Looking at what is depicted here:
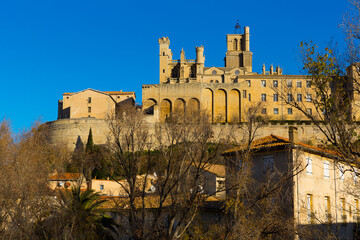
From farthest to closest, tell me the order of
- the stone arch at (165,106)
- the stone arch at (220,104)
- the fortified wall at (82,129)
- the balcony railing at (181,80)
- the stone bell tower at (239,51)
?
the stone bell tower at (239,51) < the balcony railing at (181,80) < the stone arch at (220,104) < the stone arch at (165,106) < the fortified wall at (82,129)

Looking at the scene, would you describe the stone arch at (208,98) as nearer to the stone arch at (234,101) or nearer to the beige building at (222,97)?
the beige building at (222,97)

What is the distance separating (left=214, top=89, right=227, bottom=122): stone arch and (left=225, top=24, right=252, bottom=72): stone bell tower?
1524 centimetres

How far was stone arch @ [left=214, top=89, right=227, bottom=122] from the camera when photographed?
252ft

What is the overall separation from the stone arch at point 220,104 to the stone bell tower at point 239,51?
15242mm

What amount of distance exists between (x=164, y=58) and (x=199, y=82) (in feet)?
43.7

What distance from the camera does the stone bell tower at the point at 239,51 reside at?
92938mm

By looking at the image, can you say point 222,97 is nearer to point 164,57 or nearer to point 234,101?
point 234,101

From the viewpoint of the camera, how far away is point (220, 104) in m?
77.4

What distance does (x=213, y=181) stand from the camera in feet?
108

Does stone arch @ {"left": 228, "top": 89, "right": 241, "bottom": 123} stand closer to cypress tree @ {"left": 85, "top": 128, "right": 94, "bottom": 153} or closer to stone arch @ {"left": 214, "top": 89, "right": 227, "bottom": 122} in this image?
stone arch @ {"left": 214, "top": 89, "right": 227, "bottom": 122}

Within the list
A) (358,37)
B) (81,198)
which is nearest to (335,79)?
(358,37)

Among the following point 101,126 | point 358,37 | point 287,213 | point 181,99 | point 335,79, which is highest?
point 181,99

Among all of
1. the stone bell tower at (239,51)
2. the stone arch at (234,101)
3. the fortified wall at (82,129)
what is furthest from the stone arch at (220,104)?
the stone bell tower at (239,51)

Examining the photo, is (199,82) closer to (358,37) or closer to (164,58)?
(164,58)
